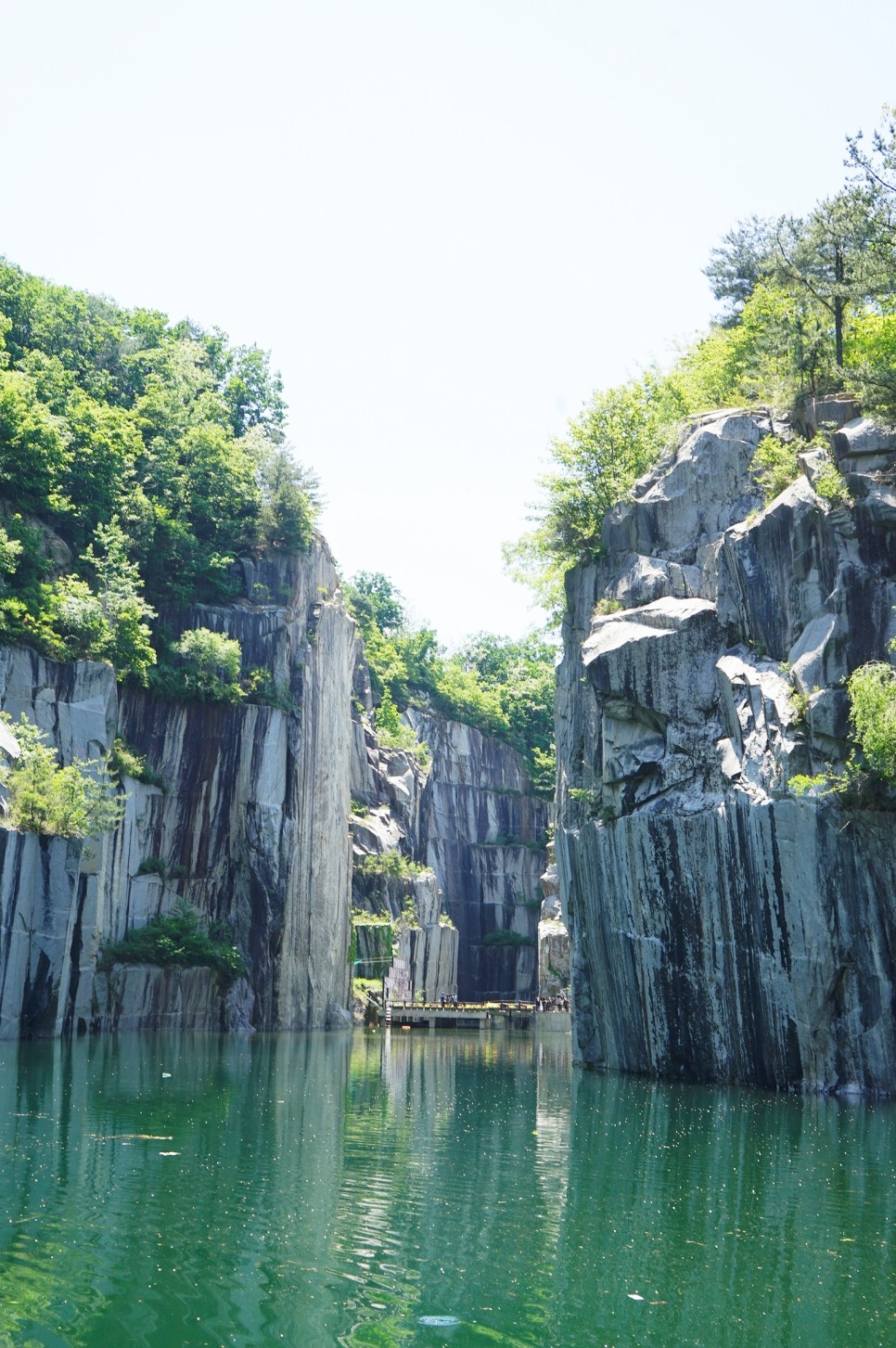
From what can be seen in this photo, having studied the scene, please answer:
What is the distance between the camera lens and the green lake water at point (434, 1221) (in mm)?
10289

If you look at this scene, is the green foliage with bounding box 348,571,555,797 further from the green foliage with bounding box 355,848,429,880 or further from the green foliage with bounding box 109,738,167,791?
the green foliage with bounding box 109,738,167,791

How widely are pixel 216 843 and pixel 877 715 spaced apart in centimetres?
3346

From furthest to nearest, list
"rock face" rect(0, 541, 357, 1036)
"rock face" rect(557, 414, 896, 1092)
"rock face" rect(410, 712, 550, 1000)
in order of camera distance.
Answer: "rock face" rect(410, 712, 550, 1000), "rock face" rect(0, 541, 357, 1036), "rock face" rect(557, 414, 896, 1092)

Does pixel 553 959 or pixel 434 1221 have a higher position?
pixel 553 959

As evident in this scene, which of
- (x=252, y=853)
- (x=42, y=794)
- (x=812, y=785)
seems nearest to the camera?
(x=812, y=785)

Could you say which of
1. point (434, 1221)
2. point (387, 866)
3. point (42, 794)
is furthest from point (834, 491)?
point (387, 866)

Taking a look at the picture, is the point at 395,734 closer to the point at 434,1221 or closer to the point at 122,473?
the point at 122,473

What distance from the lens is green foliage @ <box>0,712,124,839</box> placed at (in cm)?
3853

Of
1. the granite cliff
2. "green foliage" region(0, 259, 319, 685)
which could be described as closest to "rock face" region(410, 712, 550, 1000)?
the granite cliff

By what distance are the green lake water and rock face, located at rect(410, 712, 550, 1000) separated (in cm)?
5605

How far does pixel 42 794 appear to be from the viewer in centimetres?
3944

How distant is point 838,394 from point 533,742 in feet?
198

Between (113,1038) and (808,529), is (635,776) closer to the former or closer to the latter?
(808,529)

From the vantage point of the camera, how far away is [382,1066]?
3800 cm
